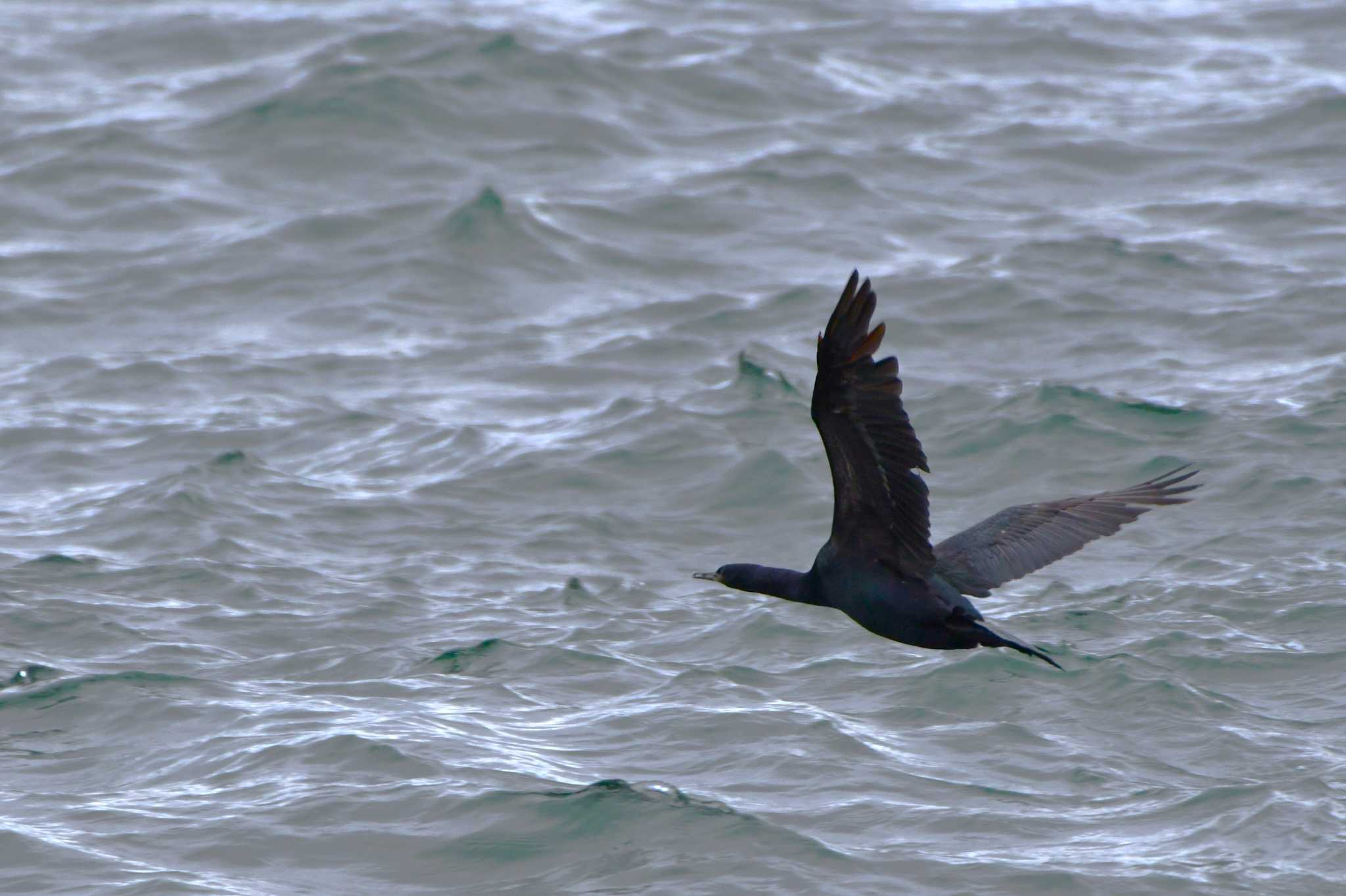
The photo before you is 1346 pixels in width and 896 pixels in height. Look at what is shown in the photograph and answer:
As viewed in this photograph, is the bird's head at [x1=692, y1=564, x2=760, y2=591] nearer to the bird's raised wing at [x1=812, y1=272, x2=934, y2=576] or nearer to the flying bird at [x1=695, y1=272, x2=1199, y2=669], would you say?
the flying bird at [x1=695, y1=272, x2=1199, y2=669]

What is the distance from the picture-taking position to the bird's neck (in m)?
6.64

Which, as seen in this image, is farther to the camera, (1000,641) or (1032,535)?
(1032,535)

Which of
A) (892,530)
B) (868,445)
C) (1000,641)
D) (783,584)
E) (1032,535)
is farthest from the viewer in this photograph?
(1032,535)

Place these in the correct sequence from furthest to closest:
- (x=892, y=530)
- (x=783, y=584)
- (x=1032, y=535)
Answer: (x=1032, y=535) < (x=783, y=584) < (x=892, y=530)

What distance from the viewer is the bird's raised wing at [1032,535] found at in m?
6.78

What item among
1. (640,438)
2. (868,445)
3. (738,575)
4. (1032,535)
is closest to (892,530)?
(868,445)

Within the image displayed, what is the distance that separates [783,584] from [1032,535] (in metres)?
1.02

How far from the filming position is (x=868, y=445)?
19.7 feet

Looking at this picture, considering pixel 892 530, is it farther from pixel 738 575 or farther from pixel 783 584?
pixel 738 575

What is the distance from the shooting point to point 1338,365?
10.5 meters

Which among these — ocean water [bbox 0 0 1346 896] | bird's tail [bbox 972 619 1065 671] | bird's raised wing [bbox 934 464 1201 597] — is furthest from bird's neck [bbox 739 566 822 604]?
ocean water [bbox 0 0 1346 896]

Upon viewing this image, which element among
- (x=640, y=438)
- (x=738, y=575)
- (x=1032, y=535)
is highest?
(x=1032, y=535)

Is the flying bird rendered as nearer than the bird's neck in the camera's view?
Yes

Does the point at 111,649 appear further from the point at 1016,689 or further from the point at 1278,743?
the point at 1278,743
